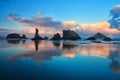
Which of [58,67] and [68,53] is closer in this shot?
[58,67]

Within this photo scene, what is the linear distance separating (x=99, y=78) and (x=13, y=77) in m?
6.25

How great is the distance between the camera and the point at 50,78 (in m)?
10.9

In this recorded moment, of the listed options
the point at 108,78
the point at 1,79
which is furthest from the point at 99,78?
the point at 1,79

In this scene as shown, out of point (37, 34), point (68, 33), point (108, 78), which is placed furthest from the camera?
point (68, 33)

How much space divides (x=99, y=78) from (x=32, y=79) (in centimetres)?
493

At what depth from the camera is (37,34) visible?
16675 cm

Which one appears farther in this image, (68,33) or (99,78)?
(68,33)

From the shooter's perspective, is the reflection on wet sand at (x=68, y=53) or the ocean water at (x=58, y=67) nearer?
the ocean water at (x=58, y=67)

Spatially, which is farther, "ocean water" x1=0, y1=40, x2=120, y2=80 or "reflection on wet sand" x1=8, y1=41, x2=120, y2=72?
"reflection on wet sand" x1=8, y1=41, x2=120, y2=72

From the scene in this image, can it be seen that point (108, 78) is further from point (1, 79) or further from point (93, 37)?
point (93, 37)

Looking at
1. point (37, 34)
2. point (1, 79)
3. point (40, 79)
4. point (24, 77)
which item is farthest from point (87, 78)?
point (37, 34)

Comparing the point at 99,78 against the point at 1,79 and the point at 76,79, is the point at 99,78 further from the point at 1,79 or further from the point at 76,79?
the point at 1,79

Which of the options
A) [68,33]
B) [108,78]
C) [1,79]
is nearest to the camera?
[1,79]

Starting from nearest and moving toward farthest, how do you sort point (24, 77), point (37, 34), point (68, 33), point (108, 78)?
1. point (24, 77)
2. point (108, 78)
3. point (37, 34)
4. point (68, 33)
